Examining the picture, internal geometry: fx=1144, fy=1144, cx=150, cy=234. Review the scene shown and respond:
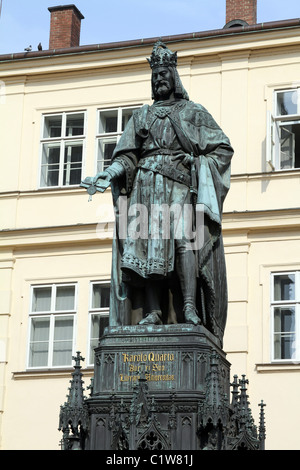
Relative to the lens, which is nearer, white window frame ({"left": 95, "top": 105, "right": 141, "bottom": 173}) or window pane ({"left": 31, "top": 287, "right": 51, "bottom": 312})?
window pane ({"left": 31, "top": 287, "right": 51, "bottom": 312})

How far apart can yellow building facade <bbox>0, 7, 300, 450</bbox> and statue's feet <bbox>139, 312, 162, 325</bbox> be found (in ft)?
32.8

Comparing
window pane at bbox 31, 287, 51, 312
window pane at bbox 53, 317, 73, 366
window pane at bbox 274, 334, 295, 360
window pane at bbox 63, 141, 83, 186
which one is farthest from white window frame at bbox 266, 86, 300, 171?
window pane at bbox 31, 287, 51, 312

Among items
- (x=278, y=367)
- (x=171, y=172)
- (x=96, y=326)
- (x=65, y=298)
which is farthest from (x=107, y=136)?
(x=171, y=172)

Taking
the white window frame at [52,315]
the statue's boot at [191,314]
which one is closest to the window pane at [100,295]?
the white window frame at [52,315]

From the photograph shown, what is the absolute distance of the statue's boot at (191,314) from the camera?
31.3 feet

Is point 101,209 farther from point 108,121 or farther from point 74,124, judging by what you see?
point 74,124

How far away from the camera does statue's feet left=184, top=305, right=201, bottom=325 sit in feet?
31.3

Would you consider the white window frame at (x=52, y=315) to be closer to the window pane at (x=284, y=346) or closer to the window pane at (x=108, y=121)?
the window pane at (x=108, y=121)

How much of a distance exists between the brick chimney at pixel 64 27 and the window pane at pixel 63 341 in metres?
6.48

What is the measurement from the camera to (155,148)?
406 inches

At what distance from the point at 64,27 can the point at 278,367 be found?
956 centimetres

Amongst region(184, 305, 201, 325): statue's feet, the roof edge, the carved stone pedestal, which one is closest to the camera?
the carved stone pedestal

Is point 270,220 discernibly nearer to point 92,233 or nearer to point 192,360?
point 92,233

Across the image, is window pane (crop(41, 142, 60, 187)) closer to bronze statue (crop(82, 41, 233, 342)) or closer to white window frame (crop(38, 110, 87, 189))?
white window frame (crop(38, 110, 87, 189))
